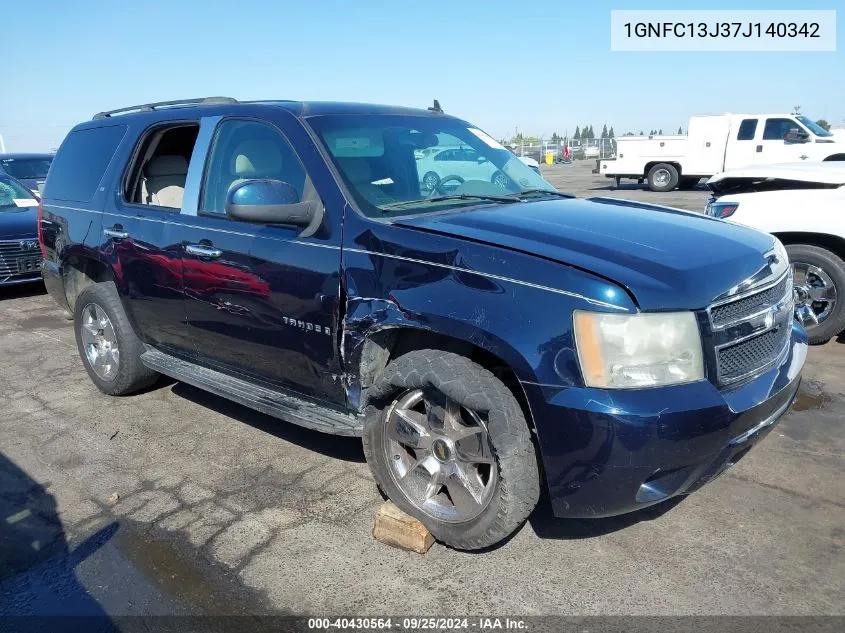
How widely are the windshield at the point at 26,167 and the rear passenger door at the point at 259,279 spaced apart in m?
11.4

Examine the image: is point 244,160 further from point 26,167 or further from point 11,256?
point 26,167

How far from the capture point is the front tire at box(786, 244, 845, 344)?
515cm

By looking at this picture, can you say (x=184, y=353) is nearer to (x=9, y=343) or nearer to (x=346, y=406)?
(x=346, y=406)

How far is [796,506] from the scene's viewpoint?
3.15 meters

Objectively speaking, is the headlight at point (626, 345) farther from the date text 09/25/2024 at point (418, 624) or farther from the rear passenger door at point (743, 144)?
the rear passenger door at point (743, 144)

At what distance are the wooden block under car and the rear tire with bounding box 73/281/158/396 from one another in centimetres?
245

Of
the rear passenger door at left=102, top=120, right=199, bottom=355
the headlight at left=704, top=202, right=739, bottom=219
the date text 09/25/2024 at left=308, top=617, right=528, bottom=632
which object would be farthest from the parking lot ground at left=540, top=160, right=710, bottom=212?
the date text 09/25/2024 at left=308, top=617, right=528, bottom=632

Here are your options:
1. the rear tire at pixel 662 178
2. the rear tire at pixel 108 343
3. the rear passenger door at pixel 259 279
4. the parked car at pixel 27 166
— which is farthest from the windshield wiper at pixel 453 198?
the rear tire at pixel 662 178

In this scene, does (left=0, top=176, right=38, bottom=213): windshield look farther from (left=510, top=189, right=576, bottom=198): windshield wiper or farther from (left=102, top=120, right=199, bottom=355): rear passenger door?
(left=510, top=189, right=576, bottom=198): windshield wiper

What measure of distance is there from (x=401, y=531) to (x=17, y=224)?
788 cm

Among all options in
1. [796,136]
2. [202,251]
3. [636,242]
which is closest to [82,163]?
[202,251]

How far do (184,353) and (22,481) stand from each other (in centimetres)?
111

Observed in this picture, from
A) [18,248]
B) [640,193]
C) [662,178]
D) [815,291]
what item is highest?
[18,248]

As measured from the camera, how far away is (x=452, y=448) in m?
2.82
